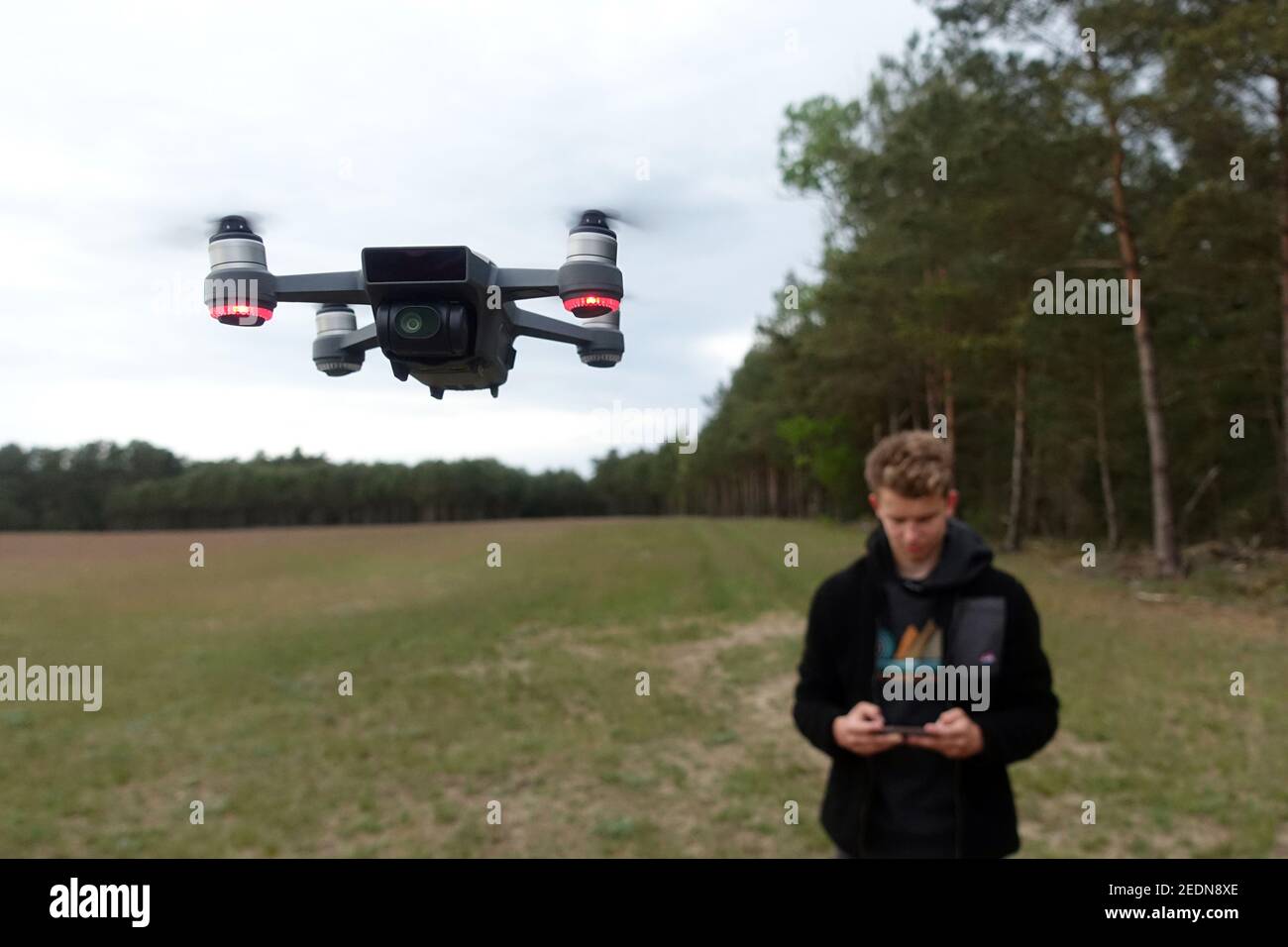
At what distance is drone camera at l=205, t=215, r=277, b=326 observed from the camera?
609mm

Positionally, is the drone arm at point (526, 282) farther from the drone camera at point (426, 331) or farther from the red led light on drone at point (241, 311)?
the red led light on drone at point (241, 311)

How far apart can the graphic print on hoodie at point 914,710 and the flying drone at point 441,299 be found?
2.44 m

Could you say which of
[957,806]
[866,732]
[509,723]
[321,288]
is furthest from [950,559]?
[509,723]

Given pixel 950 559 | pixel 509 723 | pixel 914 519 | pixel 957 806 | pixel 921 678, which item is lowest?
pixel 509 723

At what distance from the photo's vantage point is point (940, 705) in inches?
112

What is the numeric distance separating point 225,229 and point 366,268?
137mm

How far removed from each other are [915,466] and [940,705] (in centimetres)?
84

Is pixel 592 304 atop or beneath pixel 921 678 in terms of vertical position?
atop

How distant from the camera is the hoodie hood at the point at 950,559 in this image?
2.86 meters

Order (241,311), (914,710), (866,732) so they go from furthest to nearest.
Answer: (914,710), (866,732), (241,311)

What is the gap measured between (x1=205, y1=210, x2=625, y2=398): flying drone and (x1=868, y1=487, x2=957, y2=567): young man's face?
226 centimetres

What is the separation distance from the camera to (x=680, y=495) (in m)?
1.44

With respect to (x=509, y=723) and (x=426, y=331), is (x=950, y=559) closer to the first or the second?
(x=426, y=331)

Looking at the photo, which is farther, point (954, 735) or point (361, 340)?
point (954, 735)
